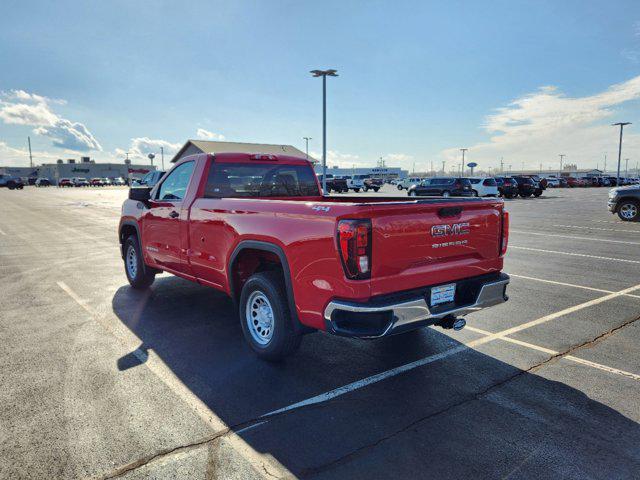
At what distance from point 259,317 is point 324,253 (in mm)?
1394

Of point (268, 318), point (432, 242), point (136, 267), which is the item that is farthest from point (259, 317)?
point (136, 267)

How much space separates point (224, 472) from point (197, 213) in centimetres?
298

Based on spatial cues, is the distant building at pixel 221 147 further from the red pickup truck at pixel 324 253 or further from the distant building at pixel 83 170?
the distant building at pixel 83 170

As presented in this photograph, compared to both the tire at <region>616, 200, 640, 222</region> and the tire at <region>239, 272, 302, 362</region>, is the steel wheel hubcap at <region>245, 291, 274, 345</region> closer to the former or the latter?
the tire at <region>239, 272, 302, 362</region>

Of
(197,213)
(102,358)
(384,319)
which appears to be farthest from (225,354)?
(384,319)

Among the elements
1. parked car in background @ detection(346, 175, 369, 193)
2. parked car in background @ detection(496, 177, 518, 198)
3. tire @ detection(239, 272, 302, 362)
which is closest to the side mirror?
tire @ detection(239, 272, 302, 362)

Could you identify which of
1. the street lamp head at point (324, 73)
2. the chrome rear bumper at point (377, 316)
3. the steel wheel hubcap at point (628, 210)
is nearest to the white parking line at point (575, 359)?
the chrome rear bumper at point (377, 316)

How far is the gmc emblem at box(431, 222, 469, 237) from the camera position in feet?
12.0

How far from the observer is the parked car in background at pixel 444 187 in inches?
1276

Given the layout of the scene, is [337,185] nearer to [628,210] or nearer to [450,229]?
[628,210]

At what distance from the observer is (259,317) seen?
14.5ft

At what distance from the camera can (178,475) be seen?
8.67 ft

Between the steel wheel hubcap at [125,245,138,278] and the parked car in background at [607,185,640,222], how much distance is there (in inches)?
680

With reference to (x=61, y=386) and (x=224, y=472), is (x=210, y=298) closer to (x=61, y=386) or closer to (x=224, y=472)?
(x=61, y=386)
